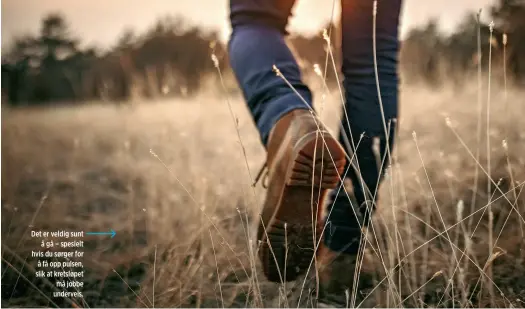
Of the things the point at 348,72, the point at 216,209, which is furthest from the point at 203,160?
the point at 348,72

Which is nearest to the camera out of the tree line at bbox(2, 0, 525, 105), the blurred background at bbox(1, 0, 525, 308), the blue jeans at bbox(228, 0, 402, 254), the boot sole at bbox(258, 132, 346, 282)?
the boot sole at bbox(258, 132, 346, 282)

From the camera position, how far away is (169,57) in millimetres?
2785

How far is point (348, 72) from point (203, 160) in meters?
1.08

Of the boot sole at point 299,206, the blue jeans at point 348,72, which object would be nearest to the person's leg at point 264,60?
the blue jeans at point 348,72

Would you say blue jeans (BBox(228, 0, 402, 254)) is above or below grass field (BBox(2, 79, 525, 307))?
above

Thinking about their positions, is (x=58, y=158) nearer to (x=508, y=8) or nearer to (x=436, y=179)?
(x=436, y=179)

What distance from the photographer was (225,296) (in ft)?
4.25

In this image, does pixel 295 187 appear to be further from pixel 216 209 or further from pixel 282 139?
pixel 216 209

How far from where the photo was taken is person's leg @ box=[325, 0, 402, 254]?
48.0 inches

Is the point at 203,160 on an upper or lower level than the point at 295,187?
lower

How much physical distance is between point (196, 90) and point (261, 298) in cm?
147

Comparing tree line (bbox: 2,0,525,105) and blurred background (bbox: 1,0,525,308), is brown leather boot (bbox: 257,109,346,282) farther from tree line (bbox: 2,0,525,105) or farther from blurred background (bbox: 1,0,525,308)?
tree line (bbox: 2,0,525,105)

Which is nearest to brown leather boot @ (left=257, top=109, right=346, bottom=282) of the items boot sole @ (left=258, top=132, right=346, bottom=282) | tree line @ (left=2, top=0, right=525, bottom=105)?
boot sole @ (left=258, top=132, right=346, bottom=282)

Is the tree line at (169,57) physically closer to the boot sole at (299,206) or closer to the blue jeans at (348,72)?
the blue jeans at (348,72)
